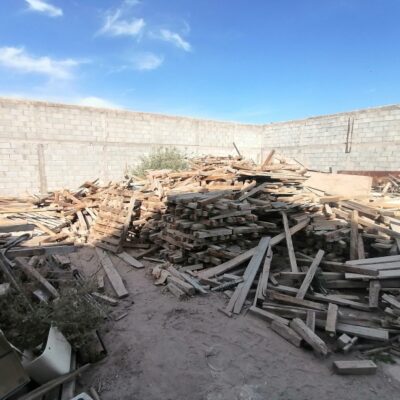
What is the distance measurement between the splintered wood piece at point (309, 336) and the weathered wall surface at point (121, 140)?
11697 mm

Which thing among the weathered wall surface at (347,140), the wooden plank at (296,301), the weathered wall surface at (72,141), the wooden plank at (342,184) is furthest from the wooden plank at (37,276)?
the weathered wall surface at (347,140)

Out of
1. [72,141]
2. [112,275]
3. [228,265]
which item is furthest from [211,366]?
[72,141]

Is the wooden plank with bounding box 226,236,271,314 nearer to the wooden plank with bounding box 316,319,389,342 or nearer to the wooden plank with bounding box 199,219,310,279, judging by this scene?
the wooden plank with bounding box 199,219,310,279

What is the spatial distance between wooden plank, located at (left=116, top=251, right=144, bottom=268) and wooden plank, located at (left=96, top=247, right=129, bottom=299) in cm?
27

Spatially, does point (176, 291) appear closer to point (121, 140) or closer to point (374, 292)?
point (374, 292)

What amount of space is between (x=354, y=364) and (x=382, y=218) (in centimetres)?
409

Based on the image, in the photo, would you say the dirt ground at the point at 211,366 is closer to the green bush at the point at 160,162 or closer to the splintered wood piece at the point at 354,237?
the splintered wood piece at the point at 354,237

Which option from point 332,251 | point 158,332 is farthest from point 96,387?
point 332,251

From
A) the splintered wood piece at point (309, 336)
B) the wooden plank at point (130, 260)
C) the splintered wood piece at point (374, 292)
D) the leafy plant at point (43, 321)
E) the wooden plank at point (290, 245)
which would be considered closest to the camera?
the leafy plant at point (43, 321)

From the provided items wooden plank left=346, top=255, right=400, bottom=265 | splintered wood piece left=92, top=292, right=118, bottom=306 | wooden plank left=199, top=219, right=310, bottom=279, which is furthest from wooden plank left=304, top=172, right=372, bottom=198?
splintered wood piece left=92, top=292, right=118, bottom=306

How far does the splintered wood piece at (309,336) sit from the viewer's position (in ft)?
10.4

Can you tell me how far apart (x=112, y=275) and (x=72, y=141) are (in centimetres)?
914

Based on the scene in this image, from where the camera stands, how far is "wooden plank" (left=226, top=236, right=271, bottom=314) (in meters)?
4.19

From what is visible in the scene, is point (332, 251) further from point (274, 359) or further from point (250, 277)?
point (274, 359)
